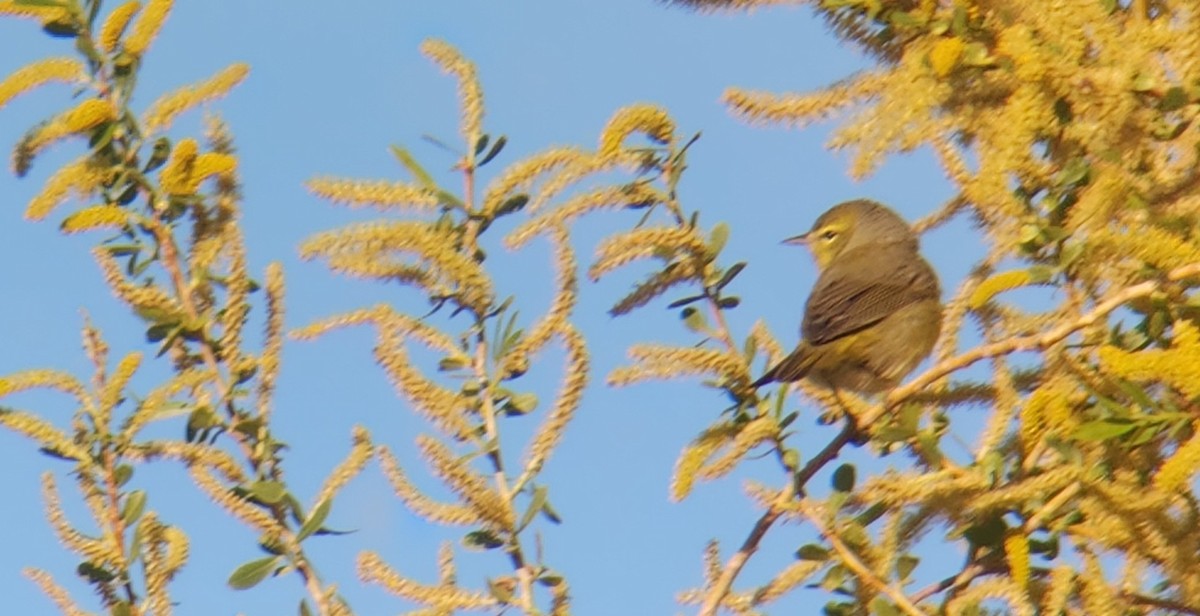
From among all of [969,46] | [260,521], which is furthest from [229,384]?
[969,46]

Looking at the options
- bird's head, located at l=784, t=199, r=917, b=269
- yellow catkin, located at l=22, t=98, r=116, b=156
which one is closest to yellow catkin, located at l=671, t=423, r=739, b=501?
yellow catkin, located at l=22, t=98, r=116, b=156

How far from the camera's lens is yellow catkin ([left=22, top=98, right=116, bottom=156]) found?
2717 millimetres

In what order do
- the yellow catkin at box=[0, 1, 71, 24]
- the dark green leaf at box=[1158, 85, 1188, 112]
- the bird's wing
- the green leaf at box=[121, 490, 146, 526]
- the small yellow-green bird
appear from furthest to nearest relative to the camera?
the bird's wing → the small yellow-green bird → the yellow catkin at box=[0, 1, 71, 24] → the dark green leaf at box=[1158, 85, 1188, 112] → the green leaf at box=[121, 490, 146, 526]

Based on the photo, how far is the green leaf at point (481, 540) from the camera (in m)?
2.31

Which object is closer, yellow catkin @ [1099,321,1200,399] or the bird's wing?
yellow catkin @ [1099,321,1200,399]

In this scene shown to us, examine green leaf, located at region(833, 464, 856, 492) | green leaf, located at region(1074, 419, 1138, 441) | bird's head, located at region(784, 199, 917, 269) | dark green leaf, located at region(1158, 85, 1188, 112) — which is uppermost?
bird's head, located at region(784, 199, 917, 269)

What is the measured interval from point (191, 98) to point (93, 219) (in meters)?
0.34

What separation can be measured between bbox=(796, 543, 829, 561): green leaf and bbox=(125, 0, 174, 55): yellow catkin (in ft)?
4.97

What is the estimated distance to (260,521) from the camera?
2301 mm

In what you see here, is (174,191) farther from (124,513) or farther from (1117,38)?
(1117,38)

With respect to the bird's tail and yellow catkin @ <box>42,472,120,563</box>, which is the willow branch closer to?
the bird's tail

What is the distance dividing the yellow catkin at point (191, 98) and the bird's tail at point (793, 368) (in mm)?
1117

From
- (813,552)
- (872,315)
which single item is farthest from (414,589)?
(872,315)

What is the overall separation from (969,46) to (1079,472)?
835mm
